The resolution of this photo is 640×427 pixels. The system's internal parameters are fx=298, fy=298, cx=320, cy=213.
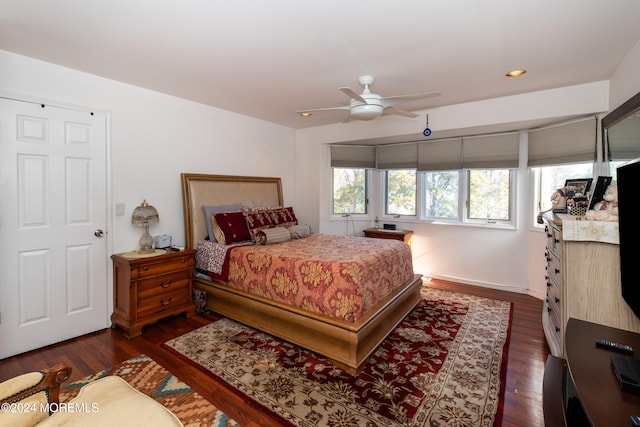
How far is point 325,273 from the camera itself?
2.53 meters

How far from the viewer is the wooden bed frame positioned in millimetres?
2357

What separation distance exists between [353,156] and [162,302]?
3599 millimetres

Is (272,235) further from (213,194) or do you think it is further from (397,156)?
Result: (397,156)

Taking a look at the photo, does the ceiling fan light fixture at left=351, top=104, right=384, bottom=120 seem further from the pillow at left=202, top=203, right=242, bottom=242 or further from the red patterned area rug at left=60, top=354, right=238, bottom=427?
the red patterned area rug at left=60, top=354, right=238, bottom=427

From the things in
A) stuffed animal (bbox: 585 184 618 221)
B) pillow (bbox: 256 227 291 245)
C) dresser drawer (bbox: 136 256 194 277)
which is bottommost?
dresser drawer (bbox: 136 256 194 277)

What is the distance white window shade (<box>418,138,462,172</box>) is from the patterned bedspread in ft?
6.10

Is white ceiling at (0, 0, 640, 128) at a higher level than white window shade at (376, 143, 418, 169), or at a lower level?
higher

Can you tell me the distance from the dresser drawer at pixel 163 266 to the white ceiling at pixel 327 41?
1.87m

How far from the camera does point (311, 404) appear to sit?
77.2 inches

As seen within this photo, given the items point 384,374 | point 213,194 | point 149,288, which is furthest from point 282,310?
point 213,194

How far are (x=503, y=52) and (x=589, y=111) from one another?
149 cm

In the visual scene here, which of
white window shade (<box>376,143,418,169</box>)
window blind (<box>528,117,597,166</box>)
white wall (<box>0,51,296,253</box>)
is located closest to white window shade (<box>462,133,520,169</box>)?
window blind (<box>528,117,597,166</box>)

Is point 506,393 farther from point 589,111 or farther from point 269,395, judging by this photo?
point 589,111

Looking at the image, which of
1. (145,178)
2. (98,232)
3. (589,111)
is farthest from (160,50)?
(589,111)
